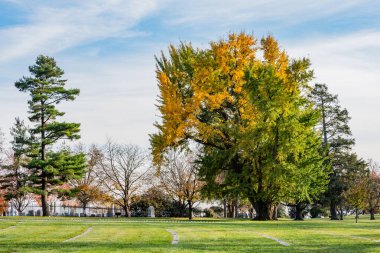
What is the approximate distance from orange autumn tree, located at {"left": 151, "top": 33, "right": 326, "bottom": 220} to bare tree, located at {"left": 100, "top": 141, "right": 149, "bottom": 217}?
91.8 feet

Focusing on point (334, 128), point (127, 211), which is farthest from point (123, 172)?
point (334, 128)

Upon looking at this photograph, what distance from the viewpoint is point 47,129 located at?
48.5 meters

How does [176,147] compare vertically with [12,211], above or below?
above

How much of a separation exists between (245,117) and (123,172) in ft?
112

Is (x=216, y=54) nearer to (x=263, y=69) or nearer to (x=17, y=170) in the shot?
(x=263, y=69)

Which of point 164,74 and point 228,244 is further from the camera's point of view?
point 164,74

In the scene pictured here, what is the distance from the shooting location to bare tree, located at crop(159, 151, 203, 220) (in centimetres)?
5985

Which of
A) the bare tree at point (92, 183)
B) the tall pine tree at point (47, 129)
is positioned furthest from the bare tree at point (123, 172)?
the tall pine tree at point (47, 129)

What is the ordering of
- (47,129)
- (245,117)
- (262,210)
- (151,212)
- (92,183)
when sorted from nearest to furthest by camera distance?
(245,117) → (262,210) → (47,129) → (151,212) → (92,183)

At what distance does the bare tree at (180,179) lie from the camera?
196 feet

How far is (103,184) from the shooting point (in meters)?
66.2

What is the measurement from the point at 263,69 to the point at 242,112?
4.03 metres

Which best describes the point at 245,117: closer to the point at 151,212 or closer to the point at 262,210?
the point at 262,210

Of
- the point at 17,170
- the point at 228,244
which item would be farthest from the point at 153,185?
the point at 228,244
